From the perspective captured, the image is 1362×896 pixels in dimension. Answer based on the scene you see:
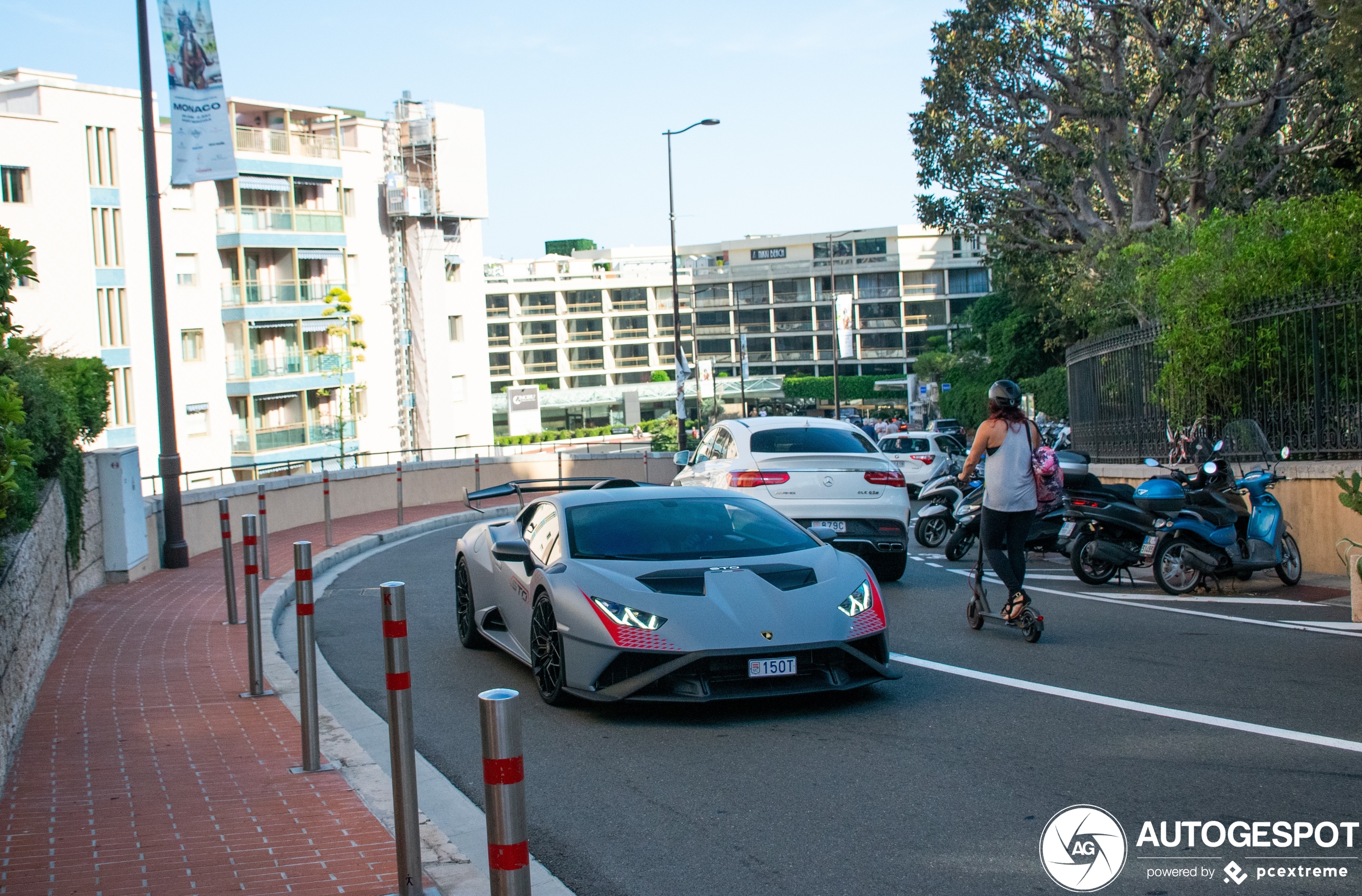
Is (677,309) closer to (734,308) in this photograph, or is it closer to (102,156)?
(102,156)

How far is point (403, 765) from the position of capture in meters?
4.59

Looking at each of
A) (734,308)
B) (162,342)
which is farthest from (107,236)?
(734,308)

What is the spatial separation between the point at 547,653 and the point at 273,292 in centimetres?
5460

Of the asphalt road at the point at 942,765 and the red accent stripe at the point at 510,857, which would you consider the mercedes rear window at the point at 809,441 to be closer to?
the asphalt road at the point at 942,765

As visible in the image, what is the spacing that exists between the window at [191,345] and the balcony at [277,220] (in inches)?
198

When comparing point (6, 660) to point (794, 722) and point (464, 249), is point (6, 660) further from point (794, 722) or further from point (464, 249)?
point (464, 249)

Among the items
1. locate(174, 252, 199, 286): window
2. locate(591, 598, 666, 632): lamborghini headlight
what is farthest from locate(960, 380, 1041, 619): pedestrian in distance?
locate(174, 252, 199, 286): window

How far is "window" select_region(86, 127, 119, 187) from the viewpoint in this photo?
4912 centimetres

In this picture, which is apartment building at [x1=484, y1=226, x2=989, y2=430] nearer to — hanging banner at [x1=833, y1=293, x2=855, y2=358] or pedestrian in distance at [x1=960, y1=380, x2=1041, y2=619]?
hanging banner at [x1=833, y1=293, x2=855, y2=358]

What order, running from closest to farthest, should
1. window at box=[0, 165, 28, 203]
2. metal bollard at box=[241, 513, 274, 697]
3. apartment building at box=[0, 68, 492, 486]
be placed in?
metal bollard at box=[241, 513, 274, 697], window at box=[0, 165, 28, 203], apartment building at box=[0, 68, 492, 486]

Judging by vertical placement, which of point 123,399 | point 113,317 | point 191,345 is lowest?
point 123,399

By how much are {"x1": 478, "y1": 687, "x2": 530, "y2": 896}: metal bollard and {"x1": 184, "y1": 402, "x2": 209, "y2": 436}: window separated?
5511 cm

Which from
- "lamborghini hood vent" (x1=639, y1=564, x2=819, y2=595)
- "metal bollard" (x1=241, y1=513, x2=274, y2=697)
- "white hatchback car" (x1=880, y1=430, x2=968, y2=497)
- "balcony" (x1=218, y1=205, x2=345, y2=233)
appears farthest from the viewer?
"balcony" (x1=218, y1=205, x2=345, y2=233)

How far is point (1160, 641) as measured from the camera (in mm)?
9102
